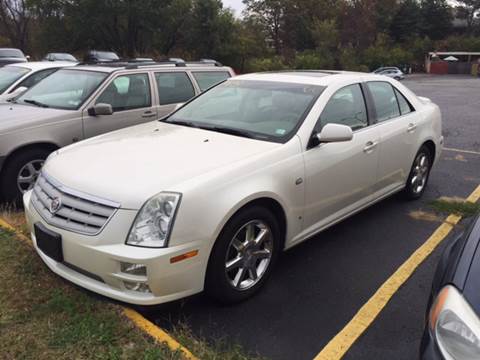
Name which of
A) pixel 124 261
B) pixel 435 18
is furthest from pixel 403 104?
pixel 435 18

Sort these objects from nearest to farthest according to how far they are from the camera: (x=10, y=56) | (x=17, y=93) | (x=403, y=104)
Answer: (x=403, y=104) → (x=17, y=93) → (x=10, y=56)

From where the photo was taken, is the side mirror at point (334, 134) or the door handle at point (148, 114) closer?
the side mirror at point (334, 134)

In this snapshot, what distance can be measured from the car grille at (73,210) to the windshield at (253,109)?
4.54 ft

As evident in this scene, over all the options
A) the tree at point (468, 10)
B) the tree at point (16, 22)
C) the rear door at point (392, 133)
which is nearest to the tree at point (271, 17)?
the tree at point (16, 22)

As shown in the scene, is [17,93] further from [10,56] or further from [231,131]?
[10,56]

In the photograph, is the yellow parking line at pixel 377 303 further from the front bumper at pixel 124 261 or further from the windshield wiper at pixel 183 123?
the windshield wiper at pixel 183 123

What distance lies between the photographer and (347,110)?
4219 millimetres

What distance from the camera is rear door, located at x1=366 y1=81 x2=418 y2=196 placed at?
179 inches

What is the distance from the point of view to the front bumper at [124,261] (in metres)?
2.69

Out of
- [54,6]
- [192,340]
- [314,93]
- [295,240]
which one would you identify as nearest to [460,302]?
[192,340]

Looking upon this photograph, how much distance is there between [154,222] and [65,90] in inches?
147

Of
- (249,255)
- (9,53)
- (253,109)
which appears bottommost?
(249,255)

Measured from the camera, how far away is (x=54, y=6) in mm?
40438

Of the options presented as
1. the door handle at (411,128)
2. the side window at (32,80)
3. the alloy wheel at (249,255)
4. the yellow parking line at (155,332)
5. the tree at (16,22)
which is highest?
the tree at (16,22)
